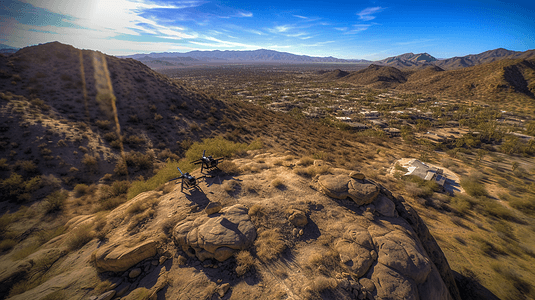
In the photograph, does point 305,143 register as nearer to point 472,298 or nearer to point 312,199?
point 312,199

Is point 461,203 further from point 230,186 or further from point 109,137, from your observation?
point 109,137

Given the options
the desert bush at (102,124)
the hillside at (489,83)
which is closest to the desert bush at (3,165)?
the desert bush at (102,124)

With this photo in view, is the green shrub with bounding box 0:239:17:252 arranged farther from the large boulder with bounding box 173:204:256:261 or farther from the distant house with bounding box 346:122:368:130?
the distant house with bounding box 346:122:368:130

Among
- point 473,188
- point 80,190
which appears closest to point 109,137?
point 80,190

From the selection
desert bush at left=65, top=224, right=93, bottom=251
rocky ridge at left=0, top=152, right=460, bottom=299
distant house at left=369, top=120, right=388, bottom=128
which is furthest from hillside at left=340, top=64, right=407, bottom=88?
desert bush at left=65, top=224, right=93, bottom=251

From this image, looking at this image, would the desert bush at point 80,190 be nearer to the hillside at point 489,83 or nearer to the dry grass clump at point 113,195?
the dry grass clump at point 113,195

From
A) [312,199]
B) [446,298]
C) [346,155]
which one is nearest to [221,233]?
[312,199]
